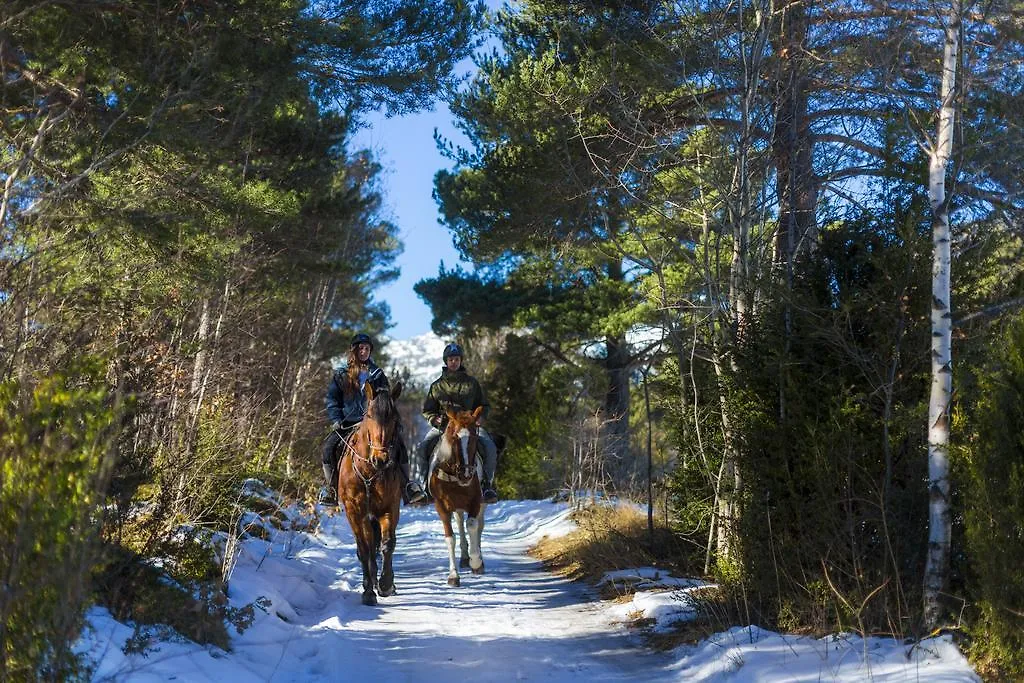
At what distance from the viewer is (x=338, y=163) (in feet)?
71.4

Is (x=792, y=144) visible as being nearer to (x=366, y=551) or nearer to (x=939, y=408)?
(x=939, y=408)

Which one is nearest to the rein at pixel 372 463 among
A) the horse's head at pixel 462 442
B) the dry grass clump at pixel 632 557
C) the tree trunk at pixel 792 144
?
the horse's head at pixel 462 442

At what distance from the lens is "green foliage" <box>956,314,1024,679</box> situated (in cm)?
635

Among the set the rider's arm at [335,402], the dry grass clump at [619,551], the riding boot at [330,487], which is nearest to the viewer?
the riding boot at [330,487]

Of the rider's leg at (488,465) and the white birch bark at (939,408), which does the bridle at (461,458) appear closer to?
the rider's leg at (488,465)

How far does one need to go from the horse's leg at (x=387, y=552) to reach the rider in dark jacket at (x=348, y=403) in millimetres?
685

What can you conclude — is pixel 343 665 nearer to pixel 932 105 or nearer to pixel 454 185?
pixel 932 105

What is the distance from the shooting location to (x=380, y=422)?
444 inches

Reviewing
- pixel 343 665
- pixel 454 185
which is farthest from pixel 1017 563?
pixel 454 185

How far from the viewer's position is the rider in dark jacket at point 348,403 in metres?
12.2

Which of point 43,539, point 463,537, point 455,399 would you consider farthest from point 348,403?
point 43,539

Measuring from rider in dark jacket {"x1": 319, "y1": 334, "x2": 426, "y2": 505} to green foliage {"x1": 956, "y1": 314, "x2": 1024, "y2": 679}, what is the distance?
6.87m

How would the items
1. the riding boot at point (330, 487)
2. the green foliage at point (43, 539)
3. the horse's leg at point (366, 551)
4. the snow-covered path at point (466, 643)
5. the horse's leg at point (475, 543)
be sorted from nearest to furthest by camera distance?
the green foliage at point (43, 539) → the snow-covered path at point (466, 643) → the horse's leg at point (366, 551) → the riding boot at point (330, 487) → the horse's leg at point (475, 543)

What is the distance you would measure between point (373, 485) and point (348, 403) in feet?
4.49
